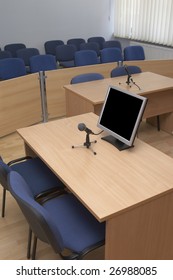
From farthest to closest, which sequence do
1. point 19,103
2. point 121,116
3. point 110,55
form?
point 110,55, point 19,103, point 121,116

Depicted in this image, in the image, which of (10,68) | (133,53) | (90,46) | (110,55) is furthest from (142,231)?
(90,46)

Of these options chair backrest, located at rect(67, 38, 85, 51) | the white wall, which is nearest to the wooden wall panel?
the white wall

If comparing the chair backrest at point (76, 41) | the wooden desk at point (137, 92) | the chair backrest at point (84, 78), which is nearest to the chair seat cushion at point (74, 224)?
the wooden desk at point (137, 92)

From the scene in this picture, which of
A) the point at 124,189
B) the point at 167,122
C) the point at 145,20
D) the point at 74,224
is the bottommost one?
the point at 167,122

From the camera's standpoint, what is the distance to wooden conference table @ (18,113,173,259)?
1629mm

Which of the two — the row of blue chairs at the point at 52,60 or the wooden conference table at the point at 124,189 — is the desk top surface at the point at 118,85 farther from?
the row of blue chairs at the point at 52,60

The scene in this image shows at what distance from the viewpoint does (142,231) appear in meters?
1.76

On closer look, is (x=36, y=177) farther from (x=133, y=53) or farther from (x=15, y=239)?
(x=133, y=53)

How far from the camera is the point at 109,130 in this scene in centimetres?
227

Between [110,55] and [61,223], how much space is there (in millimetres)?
4434

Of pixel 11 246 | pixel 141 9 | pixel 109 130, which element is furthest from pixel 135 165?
pixel 141 9

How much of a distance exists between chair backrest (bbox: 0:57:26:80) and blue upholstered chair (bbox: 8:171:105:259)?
319 cm

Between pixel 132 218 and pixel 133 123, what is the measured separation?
0.69 m

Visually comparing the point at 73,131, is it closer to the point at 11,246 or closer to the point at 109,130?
the point at 109,130
